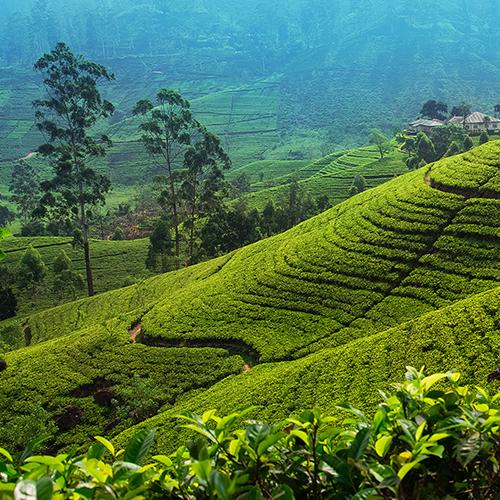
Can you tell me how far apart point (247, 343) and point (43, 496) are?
1582 centimetres

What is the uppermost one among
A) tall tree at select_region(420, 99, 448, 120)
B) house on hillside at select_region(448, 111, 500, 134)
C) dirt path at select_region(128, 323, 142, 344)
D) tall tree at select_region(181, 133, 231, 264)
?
tall tree at select_region(420, 99, 448, 120)

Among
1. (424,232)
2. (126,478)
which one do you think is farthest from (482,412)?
(424,232)

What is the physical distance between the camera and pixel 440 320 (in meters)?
12.4

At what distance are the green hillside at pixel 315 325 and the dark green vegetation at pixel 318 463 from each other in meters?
8.22

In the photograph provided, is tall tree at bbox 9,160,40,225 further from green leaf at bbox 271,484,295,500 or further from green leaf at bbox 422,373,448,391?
green leaf at bbox 271,484,295,500

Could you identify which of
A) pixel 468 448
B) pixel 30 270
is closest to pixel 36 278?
pixel 30 270

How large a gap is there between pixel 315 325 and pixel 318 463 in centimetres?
1517

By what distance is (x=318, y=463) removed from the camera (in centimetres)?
273

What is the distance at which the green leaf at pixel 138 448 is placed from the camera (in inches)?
104

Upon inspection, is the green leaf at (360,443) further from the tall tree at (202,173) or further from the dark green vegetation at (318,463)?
the tall tree at (202,173)

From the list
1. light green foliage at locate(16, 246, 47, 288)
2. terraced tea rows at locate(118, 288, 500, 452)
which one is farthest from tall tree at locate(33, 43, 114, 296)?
terraced tea rows at locate(118, 288, 500, 452)

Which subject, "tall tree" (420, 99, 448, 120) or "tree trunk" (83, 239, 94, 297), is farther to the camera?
"tall tree" (420, 99, 448, 120)

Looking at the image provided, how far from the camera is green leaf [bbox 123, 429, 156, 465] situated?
263 centimetres

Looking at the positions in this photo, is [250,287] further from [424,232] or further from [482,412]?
[482,412]
